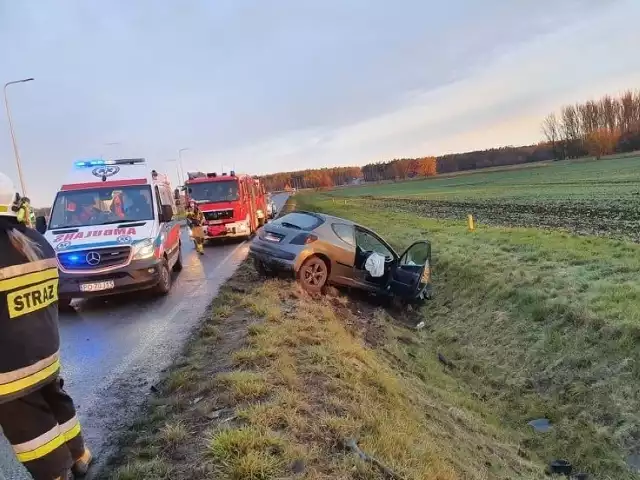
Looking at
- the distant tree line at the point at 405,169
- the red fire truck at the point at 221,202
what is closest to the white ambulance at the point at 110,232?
the red fire truck at the point at 221,202

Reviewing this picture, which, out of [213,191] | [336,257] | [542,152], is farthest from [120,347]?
[542,152]

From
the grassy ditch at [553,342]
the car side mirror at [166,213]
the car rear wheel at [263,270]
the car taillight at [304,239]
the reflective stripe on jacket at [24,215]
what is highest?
the reflective stripe on jacket at [24,215]

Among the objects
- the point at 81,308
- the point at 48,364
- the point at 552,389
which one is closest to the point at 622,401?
the point at 552,389

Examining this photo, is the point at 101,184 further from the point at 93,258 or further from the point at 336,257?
the point at 336,257

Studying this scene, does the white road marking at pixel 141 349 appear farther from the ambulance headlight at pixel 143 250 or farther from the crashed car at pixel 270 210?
the crashed car at pixel 270 210

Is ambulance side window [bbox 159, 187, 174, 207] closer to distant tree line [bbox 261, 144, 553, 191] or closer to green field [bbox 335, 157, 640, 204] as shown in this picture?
green field [bbox 335, 157, 640, 204]

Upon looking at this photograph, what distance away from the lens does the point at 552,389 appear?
6.79m

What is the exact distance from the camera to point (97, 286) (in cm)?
803

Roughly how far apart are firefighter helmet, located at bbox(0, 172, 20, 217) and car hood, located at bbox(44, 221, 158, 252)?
5.74 metres

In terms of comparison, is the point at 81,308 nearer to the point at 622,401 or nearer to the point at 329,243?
the point at 329,243

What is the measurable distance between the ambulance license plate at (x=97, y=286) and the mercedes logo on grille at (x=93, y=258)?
1.08ft

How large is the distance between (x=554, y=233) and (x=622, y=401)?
942cm

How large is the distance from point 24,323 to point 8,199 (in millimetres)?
666

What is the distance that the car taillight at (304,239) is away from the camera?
9005 millimetres
